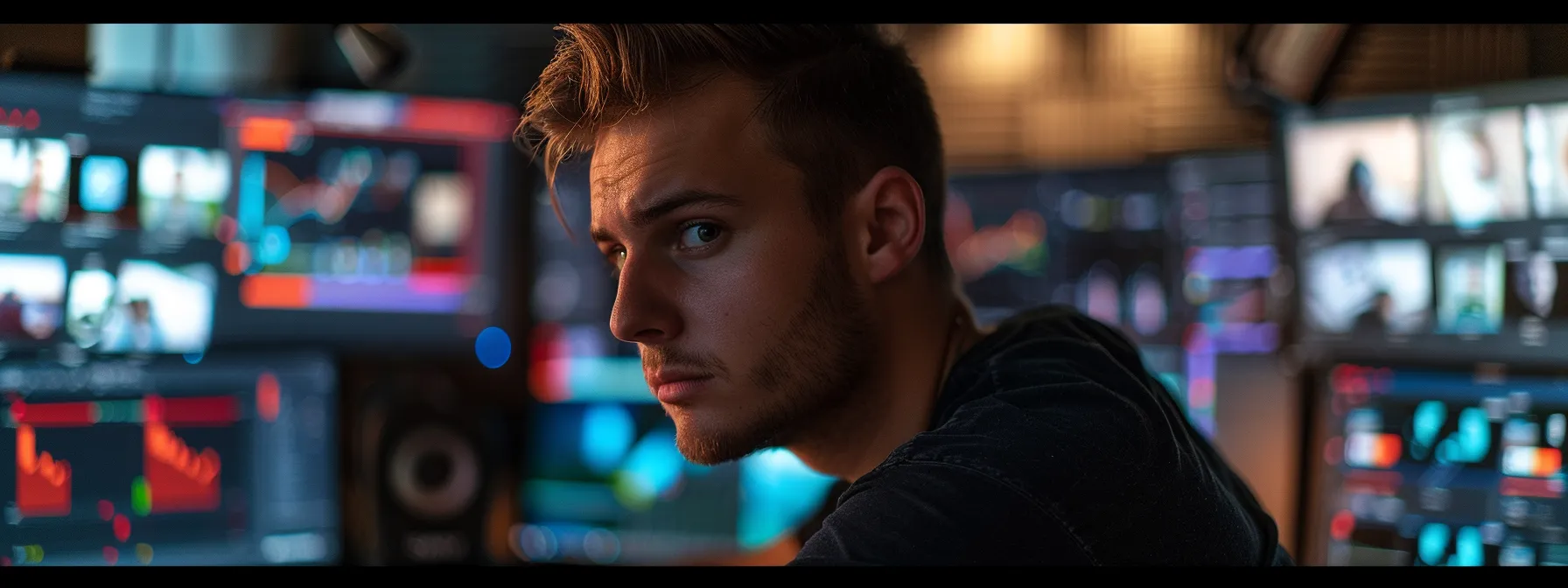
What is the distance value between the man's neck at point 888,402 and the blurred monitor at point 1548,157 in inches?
36.7

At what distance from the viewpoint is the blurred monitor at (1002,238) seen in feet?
7.78

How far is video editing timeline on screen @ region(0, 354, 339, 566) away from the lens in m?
1.55

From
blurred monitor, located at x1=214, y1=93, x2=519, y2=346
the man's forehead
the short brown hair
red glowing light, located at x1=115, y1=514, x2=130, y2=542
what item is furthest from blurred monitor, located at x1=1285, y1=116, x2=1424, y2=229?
red glowing light, located at x1=115, y1=514, x2=130, y2=542

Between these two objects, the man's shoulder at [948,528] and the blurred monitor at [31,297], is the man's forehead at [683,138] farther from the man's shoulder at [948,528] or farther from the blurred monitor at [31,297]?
the blurred monitor at [31,297]

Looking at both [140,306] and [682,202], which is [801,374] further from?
[140,306]

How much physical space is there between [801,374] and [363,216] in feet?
3.57

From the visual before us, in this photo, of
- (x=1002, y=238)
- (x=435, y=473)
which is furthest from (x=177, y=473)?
(x=1002, y=238)

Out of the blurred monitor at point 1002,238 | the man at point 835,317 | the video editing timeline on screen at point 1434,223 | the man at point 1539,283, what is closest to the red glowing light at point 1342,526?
the video editing timeline on screen at point 1434,223

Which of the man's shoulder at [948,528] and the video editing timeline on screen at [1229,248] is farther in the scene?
the video editing timeline on screen at [1229,248]

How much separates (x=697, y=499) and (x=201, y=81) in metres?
1.09

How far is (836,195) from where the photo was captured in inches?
42.0

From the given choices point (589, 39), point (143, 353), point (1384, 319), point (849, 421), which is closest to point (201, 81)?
point (143, 353)
